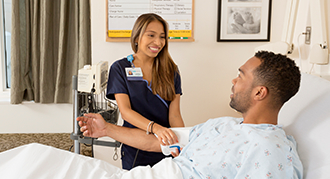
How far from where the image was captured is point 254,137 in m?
1.00

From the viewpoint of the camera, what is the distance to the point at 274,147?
94 centimetres

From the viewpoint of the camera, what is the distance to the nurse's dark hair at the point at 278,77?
1.09 meters

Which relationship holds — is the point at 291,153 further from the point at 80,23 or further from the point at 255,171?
the point at 80,23

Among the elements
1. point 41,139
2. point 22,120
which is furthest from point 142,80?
point 22,120

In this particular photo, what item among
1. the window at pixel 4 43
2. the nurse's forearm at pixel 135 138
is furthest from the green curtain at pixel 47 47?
the nurse's forearm at pixel 135 138

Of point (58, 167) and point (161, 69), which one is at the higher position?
point (161, 69)

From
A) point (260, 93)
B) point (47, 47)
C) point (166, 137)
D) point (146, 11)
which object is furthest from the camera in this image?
point (47, 47)

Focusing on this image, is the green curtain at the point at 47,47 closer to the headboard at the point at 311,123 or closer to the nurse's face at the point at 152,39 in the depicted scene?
the nurse's face at the point at 152,39

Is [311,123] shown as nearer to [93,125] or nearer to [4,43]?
[93,125]

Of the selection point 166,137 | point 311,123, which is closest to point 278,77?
point 311,123

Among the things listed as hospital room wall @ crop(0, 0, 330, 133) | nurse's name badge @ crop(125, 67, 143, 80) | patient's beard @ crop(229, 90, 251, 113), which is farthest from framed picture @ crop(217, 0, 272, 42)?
patient's beard @ crop(229, 90, 251, 113)

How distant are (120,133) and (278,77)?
0.89m

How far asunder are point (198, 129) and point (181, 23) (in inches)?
46.1

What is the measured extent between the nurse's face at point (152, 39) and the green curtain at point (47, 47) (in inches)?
61.3
